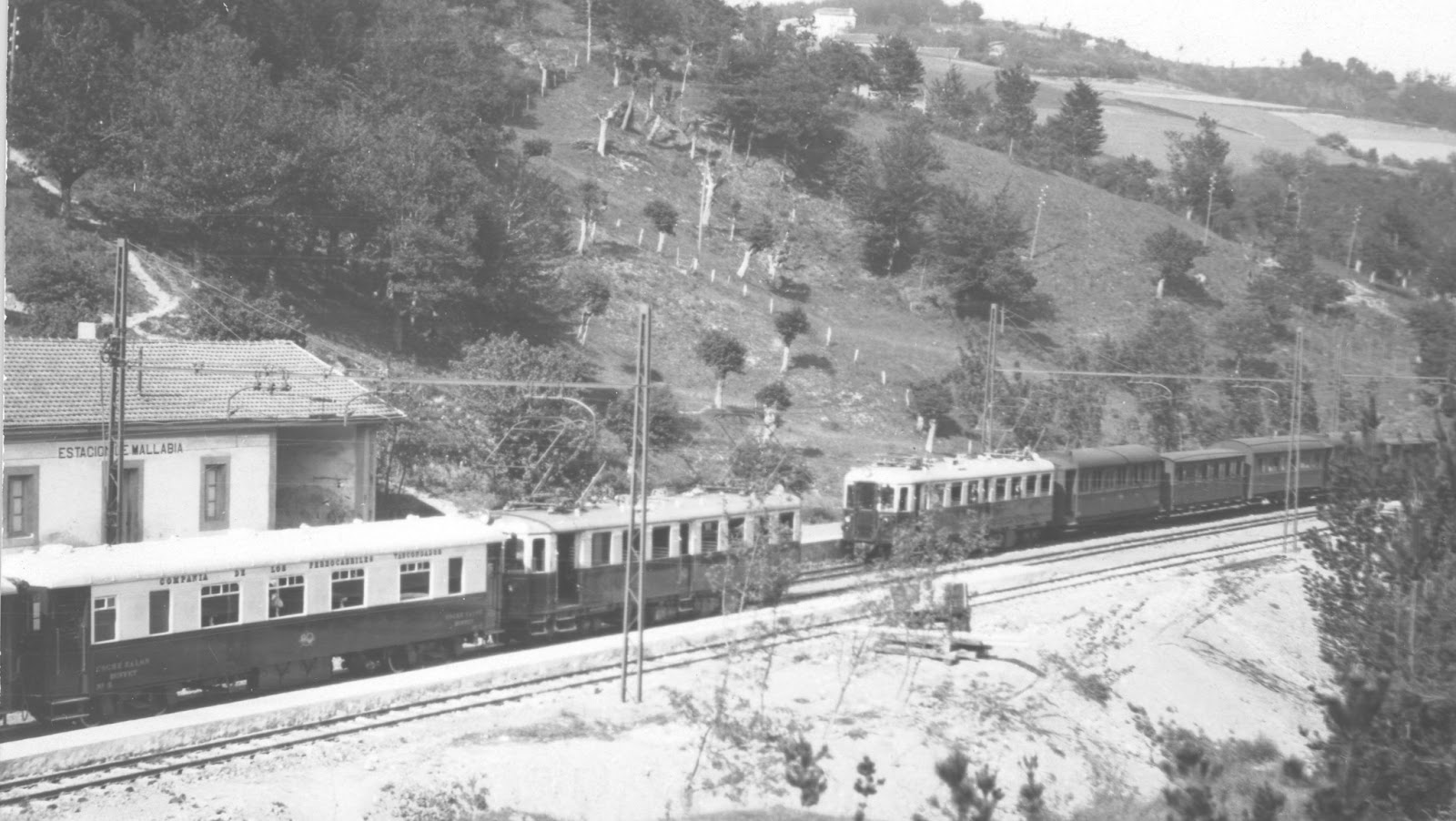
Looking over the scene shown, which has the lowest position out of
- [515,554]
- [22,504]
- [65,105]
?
[22,504]

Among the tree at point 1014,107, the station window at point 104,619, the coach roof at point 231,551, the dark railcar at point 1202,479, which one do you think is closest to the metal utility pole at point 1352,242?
the tree at point 1014,107

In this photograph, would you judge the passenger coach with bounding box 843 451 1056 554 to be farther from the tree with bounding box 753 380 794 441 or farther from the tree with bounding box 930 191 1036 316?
the tree with bounding box 930 191 1036 316

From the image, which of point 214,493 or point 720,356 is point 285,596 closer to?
point 214,493

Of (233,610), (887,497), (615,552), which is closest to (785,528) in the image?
(615,552)

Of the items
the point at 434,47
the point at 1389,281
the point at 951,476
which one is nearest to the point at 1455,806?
the point at 951,476

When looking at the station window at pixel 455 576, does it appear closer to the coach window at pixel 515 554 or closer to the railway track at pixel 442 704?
Answer: the coach window at pixel 515 554

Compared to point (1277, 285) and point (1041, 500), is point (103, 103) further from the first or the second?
point (1277, 285)

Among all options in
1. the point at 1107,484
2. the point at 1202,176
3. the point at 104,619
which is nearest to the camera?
the point at 104,619

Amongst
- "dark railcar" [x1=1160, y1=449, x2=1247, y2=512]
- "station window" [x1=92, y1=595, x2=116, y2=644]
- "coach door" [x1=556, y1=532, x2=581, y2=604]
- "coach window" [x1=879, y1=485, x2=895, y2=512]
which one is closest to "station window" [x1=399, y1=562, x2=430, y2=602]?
"coach door" [x1=556, y1=532, x2=581, y2=604]
